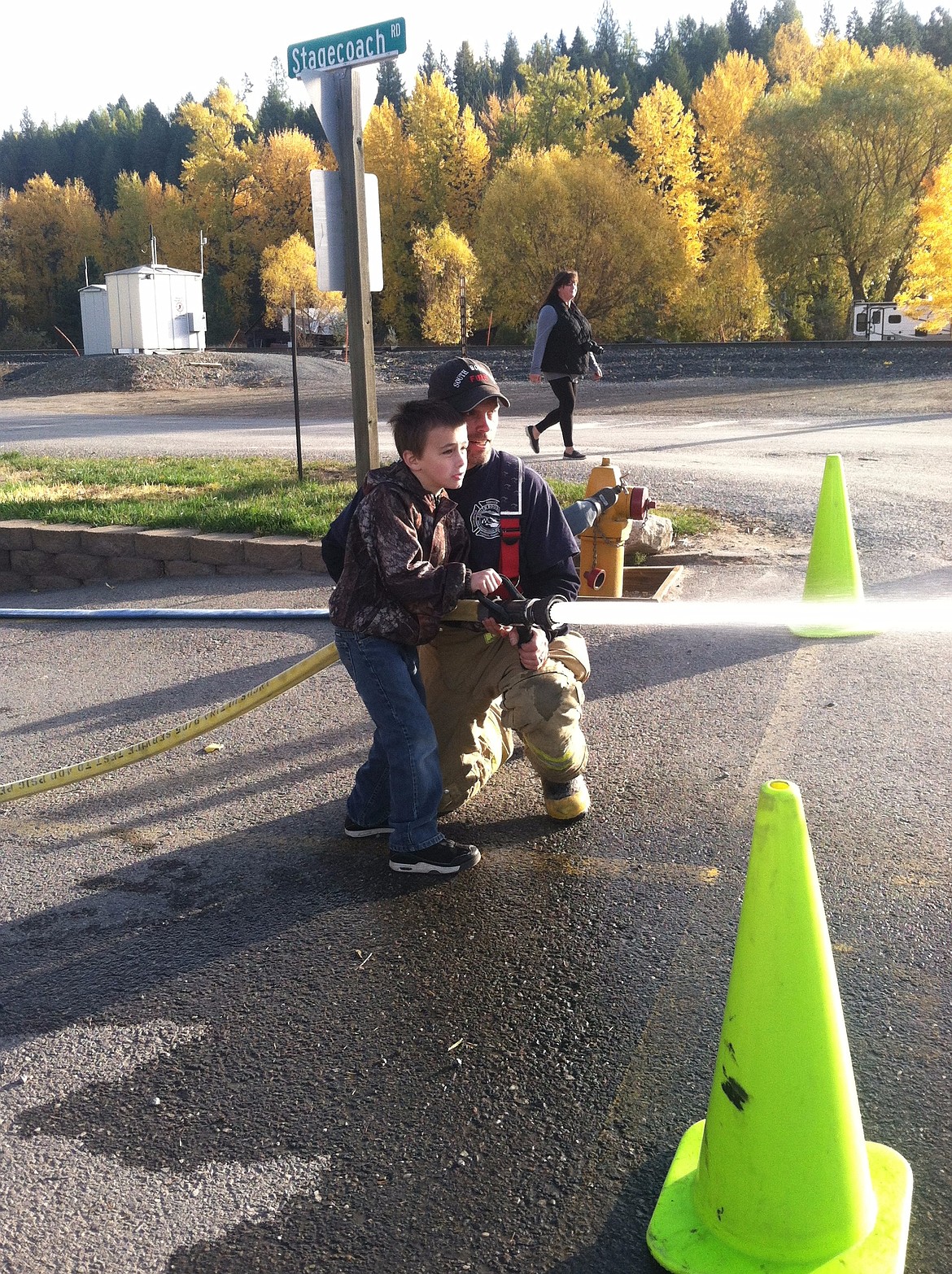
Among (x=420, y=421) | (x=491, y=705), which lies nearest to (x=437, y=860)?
(x=491, y=705)

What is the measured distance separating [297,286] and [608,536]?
62552 millimetres

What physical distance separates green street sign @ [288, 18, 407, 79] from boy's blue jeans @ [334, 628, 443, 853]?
4.01m

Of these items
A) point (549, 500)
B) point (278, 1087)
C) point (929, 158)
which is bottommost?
point (278, 1087)

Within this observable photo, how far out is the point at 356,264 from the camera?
7.16m

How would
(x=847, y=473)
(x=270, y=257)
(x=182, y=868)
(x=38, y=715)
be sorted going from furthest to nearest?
1. (x=270, y=257)
2. (x=847, y=473)
3. (x=38, y=715)
4. (x=182, y=868)

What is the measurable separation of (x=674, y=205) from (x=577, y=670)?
210 ft

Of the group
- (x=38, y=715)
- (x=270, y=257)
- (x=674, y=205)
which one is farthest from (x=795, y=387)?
(x=270, y=257)

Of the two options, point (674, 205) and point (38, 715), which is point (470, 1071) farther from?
point (674, 205)

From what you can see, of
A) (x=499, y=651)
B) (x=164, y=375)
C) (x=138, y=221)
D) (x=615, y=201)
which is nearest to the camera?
(x=499, y=651)

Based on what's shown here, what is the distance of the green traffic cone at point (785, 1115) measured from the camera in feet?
7.18

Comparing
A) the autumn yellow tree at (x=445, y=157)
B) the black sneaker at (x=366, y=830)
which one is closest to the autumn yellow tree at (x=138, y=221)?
the autumn yellow tree at (x=445, y=157)

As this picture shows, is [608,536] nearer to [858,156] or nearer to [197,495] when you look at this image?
[197,495]

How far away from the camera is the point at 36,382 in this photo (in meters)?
36.5

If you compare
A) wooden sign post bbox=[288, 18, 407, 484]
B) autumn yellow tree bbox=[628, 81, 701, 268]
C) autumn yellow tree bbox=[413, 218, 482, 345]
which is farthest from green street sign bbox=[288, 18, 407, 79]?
autumn yellow tree bbox=[628, 81, 701, 268]
